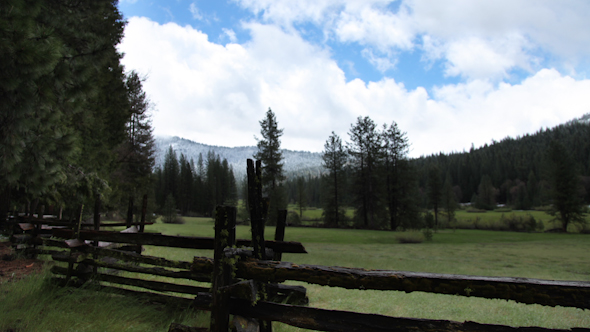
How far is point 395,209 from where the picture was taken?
114ft

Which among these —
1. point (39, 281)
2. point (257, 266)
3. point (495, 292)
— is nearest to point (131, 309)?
point (39, 281)

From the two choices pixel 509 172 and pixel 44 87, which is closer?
pixel 44 87

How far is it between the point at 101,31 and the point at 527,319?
16.0 meters

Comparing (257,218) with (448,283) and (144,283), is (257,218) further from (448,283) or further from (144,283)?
(144,283)

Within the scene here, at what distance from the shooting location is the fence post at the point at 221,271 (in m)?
2.94

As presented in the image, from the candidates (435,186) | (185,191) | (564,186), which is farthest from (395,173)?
(185,191)

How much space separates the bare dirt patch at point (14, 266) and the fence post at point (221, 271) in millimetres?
5120

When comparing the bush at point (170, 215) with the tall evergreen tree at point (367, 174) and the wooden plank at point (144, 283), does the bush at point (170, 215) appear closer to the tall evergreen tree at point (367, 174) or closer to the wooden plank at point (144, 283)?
the tall evergreen tree at point (367, 174)

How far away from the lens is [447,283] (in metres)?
2.45

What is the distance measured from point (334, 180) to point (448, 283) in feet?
126

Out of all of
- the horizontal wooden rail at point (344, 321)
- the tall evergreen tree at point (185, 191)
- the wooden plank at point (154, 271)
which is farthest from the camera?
the tall evergreen tree at point (185, 191)

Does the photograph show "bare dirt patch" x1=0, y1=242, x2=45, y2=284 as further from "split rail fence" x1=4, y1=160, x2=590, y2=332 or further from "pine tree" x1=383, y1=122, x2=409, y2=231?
"pine tree" x1=383, y1=122, x2=409, y2=231

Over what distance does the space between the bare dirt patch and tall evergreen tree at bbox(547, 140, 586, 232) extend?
44534mm

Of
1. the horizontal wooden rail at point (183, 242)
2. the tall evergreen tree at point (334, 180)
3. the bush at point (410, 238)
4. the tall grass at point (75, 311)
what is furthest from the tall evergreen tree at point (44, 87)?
the tall evergreen tree at point (334, 180)
